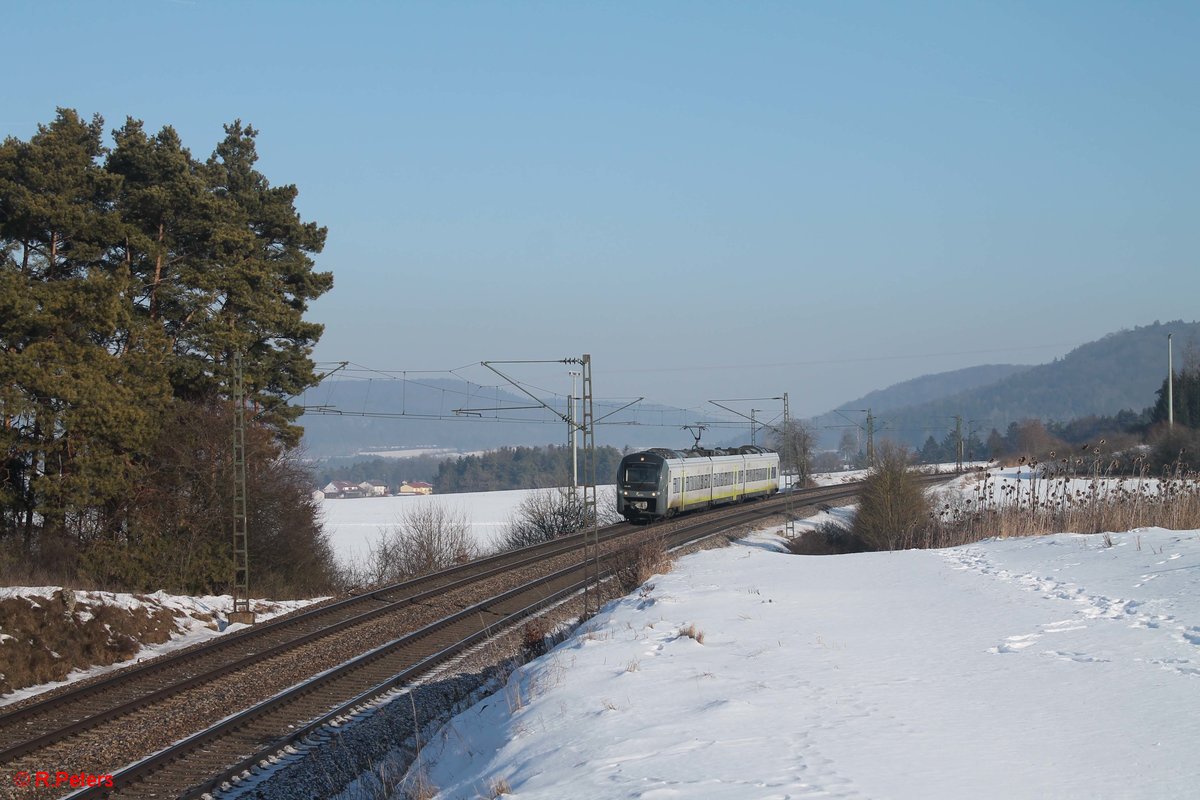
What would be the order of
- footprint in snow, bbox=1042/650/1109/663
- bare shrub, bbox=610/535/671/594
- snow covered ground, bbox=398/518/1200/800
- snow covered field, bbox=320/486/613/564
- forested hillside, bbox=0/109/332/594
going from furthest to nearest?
snow covered field, bbox=320/486/613/564 < forested hillside, bbox=0/109/332/594 < bare shrub, bbox=610/535/671/594 < footprint in snow, bbox=1042/650/1109/663 < snow covered ground, bbox=398/518/1200/800

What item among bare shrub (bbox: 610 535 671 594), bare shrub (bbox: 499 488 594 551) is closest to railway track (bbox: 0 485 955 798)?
bare shrub (bbox: 610 535 671 594)

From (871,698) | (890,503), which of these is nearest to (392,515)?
(890,503)

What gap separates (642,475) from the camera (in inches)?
1631

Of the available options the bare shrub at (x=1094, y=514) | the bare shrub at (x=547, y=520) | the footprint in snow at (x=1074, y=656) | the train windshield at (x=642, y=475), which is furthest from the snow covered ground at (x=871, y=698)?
the bare shrub at (x=547, y=520)

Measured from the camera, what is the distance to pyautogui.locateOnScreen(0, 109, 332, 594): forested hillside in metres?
25.5

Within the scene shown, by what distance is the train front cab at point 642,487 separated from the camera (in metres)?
40.9

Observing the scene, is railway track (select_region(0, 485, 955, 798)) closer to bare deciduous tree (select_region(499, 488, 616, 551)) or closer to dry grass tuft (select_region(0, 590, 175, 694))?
dry grass tuft (select_region(0, 590, 175, 694))

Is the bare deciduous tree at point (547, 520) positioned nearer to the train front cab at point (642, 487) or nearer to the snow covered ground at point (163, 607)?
the train front cab at point (642, 487)

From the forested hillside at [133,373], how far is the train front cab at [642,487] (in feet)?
45.8

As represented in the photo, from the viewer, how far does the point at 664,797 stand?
17.7 ft

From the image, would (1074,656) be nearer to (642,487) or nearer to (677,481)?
(642,487)

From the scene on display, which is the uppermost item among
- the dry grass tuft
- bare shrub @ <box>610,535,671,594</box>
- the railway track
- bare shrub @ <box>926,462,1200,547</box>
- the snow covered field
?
bare shrub @ <box>926,462,1200,547</box>

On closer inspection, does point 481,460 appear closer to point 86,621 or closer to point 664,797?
point 86,621

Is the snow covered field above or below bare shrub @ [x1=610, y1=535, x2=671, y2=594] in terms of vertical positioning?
below
